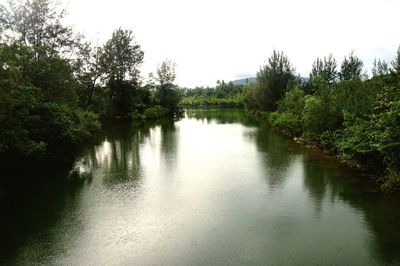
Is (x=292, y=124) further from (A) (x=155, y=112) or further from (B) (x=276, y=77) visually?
(A) (x=155, y=112)

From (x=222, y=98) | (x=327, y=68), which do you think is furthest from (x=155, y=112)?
(x=222, y=98)

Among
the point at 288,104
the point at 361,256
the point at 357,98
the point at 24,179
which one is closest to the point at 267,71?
the point at 288,104

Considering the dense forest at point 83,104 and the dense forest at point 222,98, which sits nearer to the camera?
the dense forest at point 83,104

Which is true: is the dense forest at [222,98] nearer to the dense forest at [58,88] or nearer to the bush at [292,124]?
the dense forest at [58,88]

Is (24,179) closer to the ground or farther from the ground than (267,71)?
closer to the ground

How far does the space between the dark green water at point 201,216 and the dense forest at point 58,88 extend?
208 cm

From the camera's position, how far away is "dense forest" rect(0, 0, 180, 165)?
14712 mm

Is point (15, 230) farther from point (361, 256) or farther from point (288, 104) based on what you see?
point (288, 104)

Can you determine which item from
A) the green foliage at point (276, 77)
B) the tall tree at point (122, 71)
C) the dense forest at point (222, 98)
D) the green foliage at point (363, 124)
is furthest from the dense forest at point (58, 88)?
the dense forest at point (222, 98)

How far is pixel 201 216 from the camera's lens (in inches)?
460

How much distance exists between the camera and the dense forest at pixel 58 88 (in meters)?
14.7

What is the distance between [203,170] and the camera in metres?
18.4

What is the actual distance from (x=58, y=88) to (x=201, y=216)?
549 inches

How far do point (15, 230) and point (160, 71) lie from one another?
56334mm
